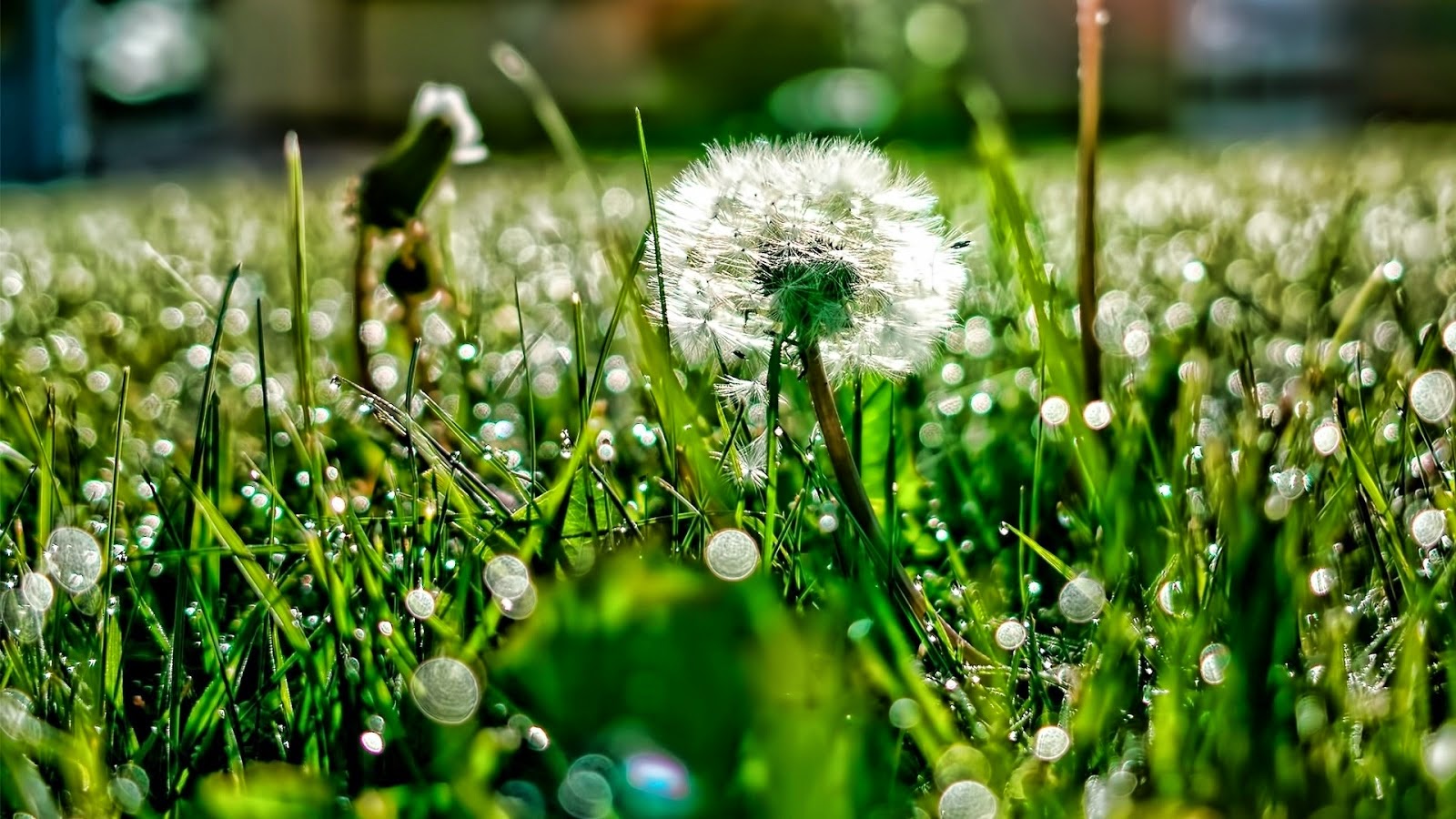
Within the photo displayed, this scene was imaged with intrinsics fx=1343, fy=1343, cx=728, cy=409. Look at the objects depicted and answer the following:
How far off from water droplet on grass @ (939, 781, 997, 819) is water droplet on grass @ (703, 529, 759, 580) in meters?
0.13

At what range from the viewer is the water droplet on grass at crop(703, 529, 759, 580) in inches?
25.5

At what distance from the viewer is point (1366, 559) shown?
836mm

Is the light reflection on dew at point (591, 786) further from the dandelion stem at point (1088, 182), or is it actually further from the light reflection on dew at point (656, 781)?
the dandelion stem at point (1088, 182)

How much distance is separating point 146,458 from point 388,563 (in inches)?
18.9

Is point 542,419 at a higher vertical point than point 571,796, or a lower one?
higher

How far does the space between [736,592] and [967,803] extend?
16cm

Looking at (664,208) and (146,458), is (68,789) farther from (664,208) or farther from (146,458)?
(146,458)

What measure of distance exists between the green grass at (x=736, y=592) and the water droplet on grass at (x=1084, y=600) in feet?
0.06

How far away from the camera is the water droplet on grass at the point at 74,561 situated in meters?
0.77

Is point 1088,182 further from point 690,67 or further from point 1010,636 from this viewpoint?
point 690,67

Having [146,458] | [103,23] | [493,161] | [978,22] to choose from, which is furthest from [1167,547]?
[103,23]

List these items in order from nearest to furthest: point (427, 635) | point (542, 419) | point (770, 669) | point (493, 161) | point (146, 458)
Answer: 1. point (770, 669)
2. point (427, 635)
3. point (146, 458)
4. point (542, 419)
5. point (493, 161)

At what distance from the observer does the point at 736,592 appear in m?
0.43

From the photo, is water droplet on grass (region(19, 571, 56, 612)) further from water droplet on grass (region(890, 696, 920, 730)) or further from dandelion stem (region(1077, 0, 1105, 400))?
dandelion stem (region(1077, 0, 1105, 400))
